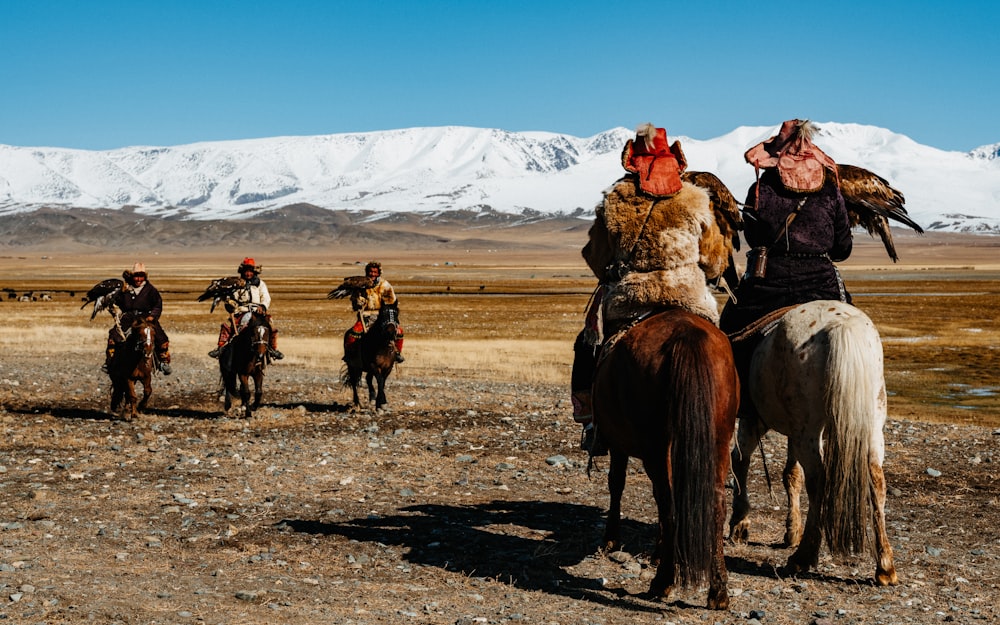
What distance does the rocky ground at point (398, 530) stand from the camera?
274 inches

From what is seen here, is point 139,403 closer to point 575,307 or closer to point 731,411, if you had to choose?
point 731,411

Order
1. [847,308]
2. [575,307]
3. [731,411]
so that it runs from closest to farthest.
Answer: [731,411]
[847,308]
[575,307]

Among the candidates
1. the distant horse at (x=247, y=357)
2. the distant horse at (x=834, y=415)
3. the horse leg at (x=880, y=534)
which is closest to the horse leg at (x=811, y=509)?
the distant horse at (x=834, y=415)

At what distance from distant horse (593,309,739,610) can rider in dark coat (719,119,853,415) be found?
1601mm

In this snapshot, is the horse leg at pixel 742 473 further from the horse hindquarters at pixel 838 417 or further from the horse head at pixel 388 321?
the horse head at pixel 388 321

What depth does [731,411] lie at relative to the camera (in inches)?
264

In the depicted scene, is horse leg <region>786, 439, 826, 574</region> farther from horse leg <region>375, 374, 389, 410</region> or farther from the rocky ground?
horse leg <region>375, 374, 389, 410</region>

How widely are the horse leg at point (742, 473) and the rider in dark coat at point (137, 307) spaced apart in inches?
453

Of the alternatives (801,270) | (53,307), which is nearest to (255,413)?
(801,270)

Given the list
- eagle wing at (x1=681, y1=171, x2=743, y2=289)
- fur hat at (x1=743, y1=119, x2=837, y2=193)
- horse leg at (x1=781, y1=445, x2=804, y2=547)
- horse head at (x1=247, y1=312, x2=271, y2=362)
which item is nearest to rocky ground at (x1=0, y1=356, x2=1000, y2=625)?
horse leg at (x1=781, y1=445, x2=804, y2=547)

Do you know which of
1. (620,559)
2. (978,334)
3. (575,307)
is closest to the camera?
(620,559)

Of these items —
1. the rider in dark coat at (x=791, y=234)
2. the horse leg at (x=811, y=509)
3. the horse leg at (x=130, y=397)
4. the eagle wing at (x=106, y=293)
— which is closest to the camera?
the horse leg at (x=811, y=509)

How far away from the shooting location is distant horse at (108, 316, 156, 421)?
1677 centimetres

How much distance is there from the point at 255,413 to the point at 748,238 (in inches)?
423
